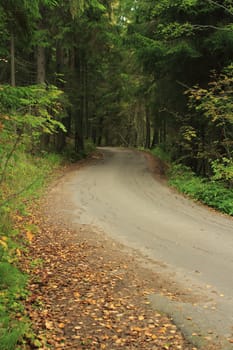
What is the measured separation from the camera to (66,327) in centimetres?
465

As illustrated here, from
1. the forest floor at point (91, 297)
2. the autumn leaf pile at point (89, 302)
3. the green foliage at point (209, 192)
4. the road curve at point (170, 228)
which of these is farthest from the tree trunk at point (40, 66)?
the autumn leaf pile at point (89, 302)

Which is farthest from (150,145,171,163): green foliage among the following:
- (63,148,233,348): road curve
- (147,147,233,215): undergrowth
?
(63,148,233,348): road curve

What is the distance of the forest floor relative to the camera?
14.4ft

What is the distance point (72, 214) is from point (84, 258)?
3496 millimetres

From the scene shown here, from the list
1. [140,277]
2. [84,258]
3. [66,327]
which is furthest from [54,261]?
[66,327]

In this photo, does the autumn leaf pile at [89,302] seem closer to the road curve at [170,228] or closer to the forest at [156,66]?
the road curve at [170,228]

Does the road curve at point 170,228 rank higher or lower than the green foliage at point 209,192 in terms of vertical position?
lower

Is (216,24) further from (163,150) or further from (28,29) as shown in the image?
(163,150)

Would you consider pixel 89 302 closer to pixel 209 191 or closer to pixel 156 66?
pixel 209 191

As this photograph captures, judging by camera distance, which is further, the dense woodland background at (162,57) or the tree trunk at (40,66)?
the tree trunk at (40,66)

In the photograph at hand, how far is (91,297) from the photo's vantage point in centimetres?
547

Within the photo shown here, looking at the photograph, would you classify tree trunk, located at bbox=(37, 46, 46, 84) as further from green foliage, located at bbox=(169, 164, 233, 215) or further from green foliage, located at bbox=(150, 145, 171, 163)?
green foliage, located at bbox=(150, 145, 171, 163)

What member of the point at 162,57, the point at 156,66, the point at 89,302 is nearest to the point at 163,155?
the point at 156,66

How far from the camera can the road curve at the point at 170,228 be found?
5926 mm
